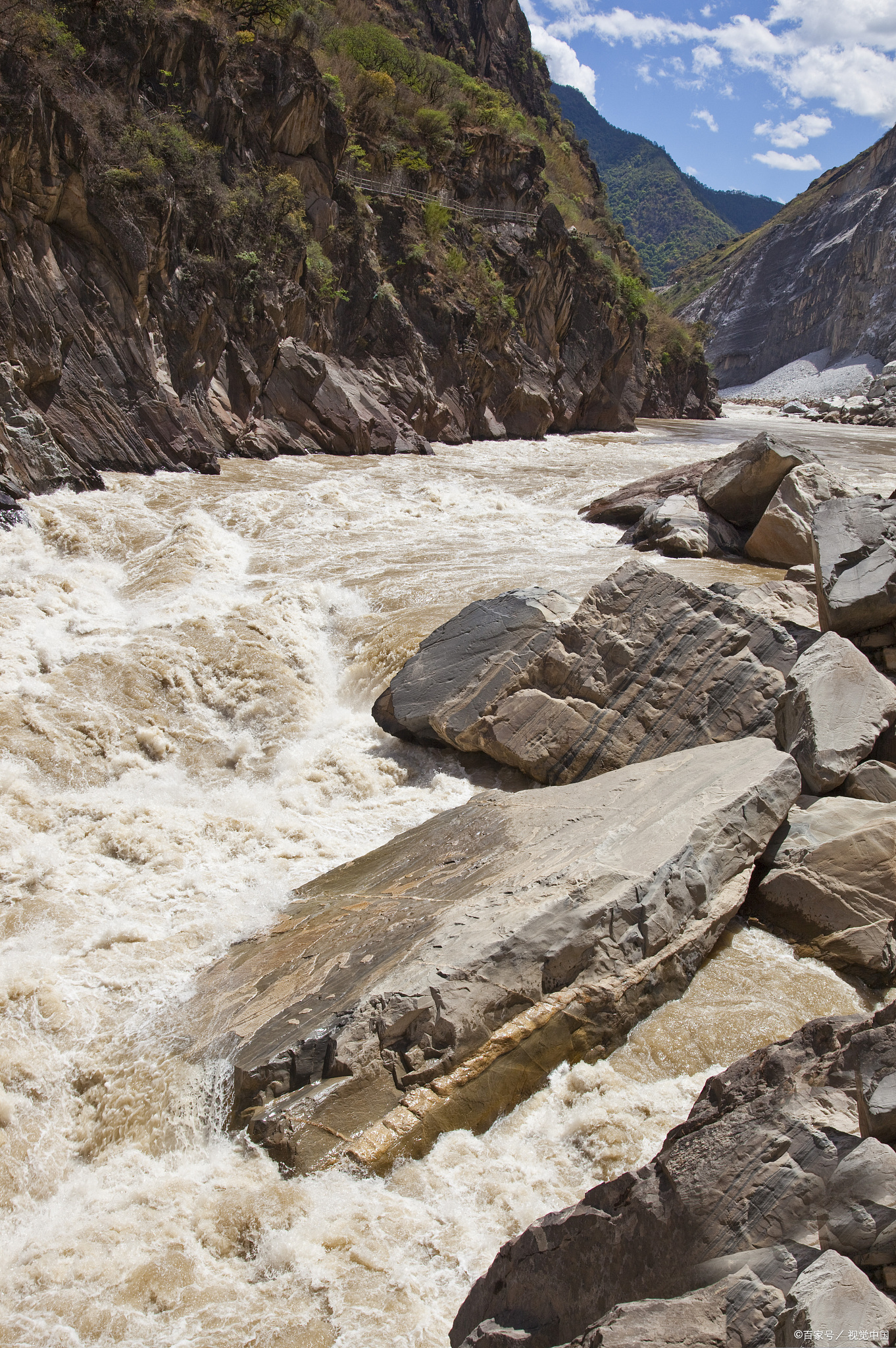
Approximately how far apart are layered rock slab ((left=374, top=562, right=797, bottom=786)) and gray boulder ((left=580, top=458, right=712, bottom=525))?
6.59 metres

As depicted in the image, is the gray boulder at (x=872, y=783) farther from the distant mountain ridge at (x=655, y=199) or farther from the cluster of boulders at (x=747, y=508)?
the distant mountain ridge at (x=655, y=199)

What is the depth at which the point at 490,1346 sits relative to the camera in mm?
2438

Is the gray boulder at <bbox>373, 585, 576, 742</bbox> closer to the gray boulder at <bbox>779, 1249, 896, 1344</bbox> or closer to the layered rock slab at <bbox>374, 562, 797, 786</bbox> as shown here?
the layered rock slab at <bbox>374, 562, 797, 786</bbox>

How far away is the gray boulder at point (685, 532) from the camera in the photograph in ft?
37.5

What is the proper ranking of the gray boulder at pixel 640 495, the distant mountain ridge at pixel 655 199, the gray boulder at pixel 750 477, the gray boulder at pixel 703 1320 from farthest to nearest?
the distant mountain ridge at pixel 655 199
the gray boulder at pixel 640 495
the gray boulder at pixel 750 477
the gray boulder at pixel 703 1320

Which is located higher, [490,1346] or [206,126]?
[206,126]

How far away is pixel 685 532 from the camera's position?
453 inches

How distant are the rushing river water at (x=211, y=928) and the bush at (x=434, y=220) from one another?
15.2m

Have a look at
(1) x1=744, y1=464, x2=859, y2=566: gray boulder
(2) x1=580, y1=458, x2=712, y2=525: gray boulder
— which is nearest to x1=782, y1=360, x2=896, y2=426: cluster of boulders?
(2) x1=580, y1=458, x2=712, y2=525: gray boulder

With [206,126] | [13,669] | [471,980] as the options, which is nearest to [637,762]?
[471,980]

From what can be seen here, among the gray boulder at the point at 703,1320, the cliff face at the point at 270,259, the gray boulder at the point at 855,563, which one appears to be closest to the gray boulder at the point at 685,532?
the gray boulder at the point at 855,563

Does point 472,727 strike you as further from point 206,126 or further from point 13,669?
point 206,126

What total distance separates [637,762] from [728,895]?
1.50 metres

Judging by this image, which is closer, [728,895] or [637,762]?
[728,895]
